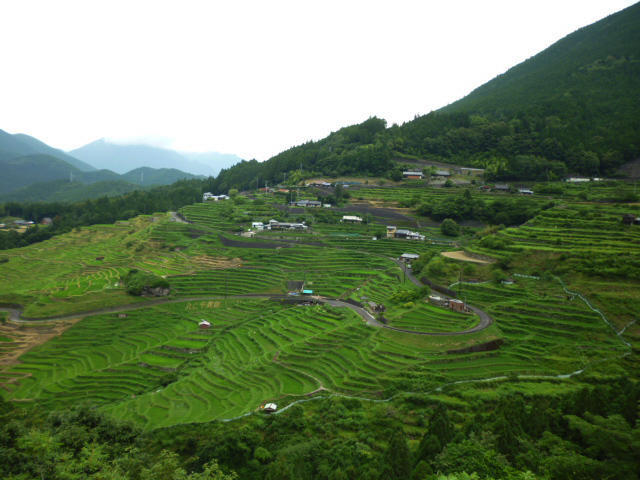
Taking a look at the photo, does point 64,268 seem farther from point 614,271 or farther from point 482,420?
point 614,271

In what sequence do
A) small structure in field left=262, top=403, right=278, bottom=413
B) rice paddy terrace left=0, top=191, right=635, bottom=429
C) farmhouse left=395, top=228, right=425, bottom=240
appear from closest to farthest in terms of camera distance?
small structure in field left=262, top=403, right=278, bottom=413, rice paddy terrace left=0, top=191, right=635, bottom=429, farmhouse left=395, top=228, right=425, bottom=240

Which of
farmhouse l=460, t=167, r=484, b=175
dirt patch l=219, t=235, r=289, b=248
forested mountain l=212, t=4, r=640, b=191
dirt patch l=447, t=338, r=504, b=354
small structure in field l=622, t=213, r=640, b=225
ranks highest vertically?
forested mountain l=212, t=4, r=640, b=191

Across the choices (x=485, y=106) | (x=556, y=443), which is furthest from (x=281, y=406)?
(x=485, y=106)

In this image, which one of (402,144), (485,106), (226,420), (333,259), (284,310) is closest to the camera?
(226,420)

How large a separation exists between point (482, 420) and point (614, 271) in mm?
21497

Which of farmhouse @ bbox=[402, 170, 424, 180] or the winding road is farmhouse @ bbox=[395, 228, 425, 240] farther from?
farmhouse @ bbox=[402, 170, 424, 180]

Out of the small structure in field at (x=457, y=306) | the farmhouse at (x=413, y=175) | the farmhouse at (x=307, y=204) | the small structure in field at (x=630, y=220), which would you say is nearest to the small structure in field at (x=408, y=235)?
the farmhouse at (x=307, y=204)

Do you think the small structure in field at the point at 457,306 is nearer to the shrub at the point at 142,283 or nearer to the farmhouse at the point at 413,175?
the shrub at the point at 142,283

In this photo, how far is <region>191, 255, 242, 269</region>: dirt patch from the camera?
45.2m

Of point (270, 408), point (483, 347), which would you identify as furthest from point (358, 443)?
point (483, 347)

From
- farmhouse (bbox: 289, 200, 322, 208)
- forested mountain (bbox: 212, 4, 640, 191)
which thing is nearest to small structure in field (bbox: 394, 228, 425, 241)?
farmhouse (bbox: 289, 200, 322, 208)

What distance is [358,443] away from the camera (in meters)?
16.6

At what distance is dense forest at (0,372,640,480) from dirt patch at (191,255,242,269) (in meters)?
26.3

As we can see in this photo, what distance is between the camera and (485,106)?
327 feet
